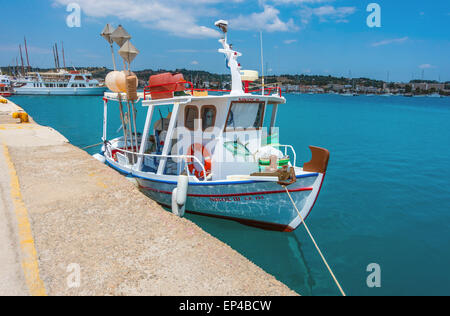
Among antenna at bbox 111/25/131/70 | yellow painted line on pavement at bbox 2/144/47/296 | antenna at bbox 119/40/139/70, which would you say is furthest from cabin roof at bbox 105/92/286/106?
yellow painted line on pavement at bbox 2/144/47/296

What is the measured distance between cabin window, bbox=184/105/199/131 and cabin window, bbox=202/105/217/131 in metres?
0.25

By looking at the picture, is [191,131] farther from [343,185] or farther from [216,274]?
[343,185]

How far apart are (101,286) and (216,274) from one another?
1567 mm

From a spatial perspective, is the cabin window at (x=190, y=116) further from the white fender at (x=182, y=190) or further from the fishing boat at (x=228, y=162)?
the white fender at (x=182, y=190)

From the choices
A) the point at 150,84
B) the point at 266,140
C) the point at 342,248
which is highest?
the point at 150,84

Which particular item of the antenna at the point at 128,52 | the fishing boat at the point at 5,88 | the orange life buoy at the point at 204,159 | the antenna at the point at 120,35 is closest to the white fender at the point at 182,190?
the orange life buoy at the point at 204,159

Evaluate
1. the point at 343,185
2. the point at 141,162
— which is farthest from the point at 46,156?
the point at 343,185

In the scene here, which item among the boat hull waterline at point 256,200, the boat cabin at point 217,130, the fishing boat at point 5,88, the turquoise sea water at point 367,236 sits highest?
the fishing boat at point 5,88

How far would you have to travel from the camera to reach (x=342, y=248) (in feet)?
27.1

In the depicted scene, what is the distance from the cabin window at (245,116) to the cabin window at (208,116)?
483 millimetres

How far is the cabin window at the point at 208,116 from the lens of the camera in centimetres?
869

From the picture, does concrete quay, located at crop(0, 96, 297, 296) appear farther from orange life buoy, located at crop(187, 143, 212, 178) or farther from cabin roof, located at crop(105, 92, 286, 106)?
cabin roof, located at crop(105, 92, 286, 106)

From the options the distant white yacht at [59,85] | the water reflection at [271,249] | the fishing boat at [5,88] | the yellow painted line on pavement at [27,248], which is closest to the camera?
the yellow painted line on pavement at [27,248]

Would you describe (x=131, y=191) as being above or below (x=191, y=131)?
below
